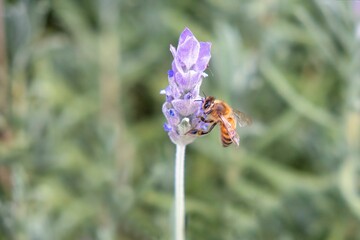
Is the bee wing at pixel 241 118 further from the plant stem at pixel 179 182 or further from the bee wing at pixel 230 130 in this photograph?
the plant stem at pixel 179 182

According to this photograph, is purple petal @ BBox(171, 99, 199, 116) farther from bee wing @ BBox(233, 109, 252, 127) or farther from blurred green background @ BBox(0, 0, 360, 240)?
blurred green background @ BBox(0, 0, 360, 240)

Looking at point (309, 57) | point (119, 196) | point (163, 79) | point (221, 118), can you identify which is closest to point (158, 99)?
point (163, 79)

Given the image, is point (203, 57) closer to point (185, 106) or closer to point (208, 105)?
point (185, 106)

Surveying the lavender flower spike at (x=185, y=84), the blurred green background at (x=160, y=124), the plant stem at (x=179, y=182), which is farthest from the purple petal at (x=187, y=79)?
the blurred green background at (x=160, y=124)

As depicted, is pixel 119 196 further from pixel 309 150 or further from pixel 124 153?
pixel 309 150

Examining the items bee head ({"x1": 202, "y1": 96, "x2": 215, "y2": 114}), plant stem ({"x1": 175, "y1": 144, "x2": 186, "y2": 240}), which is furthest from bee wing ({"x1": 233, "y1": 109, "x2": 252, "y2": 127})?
plant stem ({"x1": 175, "y1": 144, "x2": 186, "y2": 240})

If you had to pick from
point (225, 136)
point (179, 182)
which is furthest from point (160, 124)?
point (179, 182)
